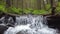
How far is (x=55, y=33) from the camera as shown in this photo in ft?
19.4

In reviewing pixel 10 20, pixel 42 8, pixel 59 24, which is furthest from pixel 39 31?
pixel 42 8

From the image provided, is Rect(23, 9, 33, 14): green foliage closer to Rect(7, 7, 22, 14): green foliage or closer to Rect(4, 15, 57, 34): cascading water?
Rect(7, 7, 22, 14): green foliage

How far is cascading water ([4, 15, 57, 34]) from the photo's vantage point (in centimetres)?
590

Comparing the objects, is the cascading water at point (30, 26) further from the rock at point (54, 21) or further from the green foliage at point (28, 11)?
the green foliage at point (28, 11)

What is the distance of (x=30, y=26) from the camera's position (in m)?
6.57

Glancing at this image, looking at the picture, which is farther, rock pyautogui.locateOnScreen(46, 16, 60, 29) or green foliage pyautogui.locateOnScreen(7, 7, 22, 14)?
green foliage pyautogui.locateOnScreen(7, 7, 22, 14)

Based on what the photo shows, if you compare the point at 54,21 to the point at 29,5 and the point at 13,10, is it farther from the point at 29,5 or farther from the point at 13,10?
the point at 29,5

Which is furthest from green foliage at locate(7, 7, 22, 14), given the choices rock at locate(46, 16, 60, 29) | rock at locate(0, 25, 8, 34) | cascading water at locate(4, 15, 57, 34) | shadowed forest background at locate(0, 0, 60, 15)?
rock at locate(0, 25, 8, 34)

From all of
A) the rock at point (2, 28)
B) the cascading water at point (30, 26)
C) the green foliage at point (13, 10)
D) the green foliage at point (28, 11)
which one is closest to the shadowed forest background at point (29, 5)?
the green foliage at point (28, 11)

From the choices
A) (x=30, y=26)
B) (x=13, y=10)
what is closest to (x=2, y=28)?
(x=30, y=26)

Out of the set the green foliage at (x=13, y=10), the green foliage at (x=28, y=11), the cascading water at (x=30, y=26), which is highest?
the green foliage at (x=13, y=10)

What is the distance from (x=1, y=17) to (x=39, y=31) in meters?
1.91

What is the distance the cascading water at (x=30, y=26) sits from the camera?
5.90m

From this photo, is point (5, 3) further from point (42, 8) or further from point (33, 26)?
point (33, 26)
